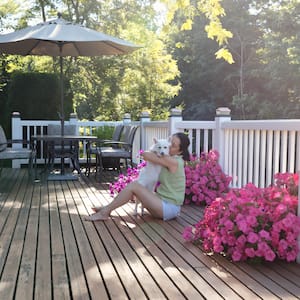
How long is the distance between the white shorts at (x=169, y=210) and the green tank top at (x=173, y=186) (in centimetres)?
4

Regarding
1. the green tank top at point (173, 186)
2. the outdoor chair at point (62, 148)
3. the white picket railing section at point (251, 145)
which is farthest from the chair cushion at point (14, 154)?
the green tank top at point (173, 186)

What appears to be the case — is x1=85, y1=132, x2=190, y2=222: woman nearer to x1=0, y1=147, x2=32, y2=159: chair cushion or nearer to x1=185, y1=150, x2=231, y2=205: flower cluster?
x1=185, y1=150, x2=231, y2=205: flower cluster

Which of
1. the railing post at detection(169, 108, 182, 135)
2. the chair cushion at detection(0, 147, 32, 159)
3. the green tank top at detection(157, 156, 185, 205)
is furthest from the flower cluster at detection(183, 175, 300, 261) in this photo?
the chair cushion at detection(0, 147, 32, 159)

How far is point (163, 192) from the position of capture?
419 cm

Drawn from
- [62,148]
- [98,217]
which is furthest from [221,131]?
[62,148]

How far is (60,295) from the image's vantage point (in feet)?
7.75

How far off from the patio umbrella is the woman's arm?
276cm

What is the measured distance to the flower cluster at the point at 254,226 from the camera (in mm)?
2930

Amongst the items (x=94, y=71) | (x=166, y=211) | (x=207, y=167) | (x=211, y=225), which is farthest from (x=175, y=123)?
(x=94, y=71)

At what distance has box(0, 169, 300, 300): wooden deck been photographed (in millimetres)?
2438

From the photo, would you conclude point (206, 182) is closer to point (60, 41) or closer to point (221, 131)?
point (221, 131)

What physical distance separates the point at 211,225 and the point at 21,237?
1507 millimetres

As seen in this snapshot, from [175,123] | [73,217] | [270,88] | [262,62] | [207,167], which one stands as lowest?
[73,217]

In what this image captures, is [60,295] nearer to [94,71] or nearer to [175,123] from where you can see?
[175,123]
